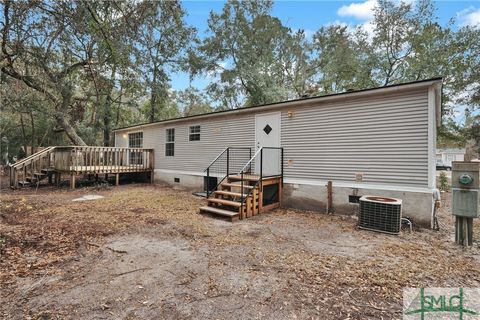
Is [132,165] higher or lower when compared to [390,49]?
lower

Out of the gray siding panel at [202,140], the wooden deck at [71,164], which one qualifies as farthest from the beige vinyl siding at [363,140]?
the wooden deck at [71,164]

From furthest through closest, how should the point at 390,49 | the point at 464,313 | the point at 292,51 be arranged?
1. the point at 292,51
2. the point at 390,49
3. the point at 464,313

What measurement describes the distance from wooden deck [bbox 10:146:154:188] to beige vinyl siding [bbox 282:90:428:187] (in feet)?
25.5

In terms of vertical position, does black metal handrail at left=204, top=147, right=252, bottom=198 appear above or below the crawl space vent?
above

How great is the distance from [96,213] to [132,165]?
5727mm

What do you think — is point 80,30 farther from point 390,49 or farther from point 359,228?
point 390,49

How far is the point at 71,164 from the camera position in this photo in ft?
30.3

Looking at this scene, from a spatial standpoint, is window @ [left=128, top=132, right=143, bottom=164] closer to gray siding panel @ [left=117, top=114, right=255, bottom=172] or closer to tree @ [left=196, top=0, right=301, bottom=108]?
gray siding panel @ [left=117, top=114, right=255, bottom=172]

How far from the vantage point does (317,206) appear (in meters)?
6.44

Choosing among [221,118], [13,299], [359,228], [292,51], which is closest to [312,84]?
[292,51]

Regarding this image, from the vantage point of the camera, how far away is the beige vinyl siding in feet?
17.0

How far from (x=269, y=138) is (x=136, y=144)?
8.54m

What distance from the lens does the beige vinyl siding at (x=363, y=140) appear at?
5172 millimetres

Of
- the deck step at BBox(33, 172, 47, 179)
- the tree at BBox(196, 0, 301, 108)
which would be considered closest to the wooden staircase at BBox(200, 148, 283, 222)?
the deck step at BBox(33, 172, 47, 179)
